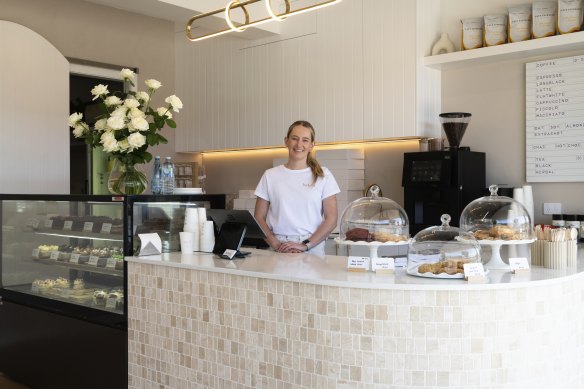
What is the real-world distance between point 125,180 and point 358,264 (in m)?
1.51

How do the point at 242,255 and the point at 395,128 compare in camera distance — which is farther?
the point at 395,128

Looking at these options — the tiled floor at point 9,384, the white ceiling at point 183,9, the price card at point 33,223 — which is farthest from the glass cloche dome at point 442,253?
the white ceiling at point 183,9

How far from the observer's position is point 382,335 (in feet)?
7.45

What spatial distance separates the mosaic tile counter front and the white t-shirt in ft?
2.47

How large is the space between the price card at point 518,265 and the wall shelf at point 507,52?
7.38 feet

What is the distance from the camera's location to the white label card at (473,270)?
2.25 metres

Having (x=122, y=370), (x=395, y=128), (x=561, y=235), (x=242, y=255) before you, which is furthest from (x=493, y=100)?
Answer: (x=122, y=370)

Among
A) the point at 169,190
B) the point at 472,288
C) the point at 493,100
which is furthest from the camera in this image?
the point at 493,100

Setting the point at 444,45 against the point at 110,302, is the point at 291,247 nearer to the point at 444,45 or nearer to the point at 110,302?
the point at 110,302

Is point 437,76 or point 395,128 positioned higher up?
point 437,76

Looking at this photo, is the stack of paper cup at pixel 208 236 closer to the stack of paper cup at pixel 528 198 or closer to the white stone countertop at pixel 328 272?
the white stone countertop at pixel 328 272

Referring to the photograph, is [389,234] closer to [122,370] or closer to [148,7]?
[122,370]

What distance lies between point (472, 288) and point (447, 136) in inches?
98.8

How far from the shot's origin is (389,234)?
262 centimetres
